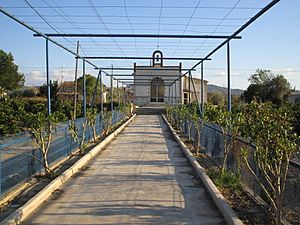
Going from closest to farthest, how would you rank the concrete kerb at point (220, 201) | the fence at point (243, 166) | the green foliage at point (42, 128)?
1. the fence at point (243, 166)
2. the concrete kerb at point (220, 201)
3. the green foliage at point (42, 128)

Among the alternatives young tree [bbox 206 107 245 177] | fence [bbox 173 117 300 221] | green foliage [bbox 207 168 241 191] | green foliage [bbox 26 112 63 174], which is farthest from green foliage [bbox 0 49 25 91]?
green foliage [bbox 207 168 241 191]

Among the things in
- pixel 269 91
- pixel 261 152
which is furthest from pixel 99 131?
pixel 269 91

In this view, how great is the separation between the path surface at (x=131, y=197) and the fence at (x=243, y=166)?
808 mm

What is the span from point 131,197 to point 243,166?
2174mm

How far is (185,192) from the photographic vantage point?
757 centimetres

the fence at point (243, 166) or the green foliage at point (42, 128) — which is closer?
the fence at point (243, 166)

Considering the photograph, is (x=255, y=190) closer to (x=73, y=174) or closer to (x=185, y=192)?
(x=185, y=192)

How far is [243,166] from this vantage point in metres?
7.59

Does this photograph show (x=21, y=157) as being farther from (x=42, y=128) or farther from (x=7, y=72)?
(x=7, y=72)

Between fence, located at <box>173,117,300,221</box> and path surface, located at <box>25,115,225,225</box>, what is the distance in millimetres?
808

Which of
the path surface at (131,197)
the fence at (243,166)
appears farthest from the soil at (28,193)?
the fence at (243,166)

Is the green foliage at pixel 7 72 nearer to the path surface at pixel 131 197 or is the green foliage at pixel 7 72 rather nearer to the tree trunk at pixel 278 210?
the path surface at pixel 131 197

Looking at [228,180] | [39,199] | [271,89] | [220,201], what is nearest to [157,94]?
[271,89]

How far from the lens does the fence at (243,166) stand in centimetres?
521
